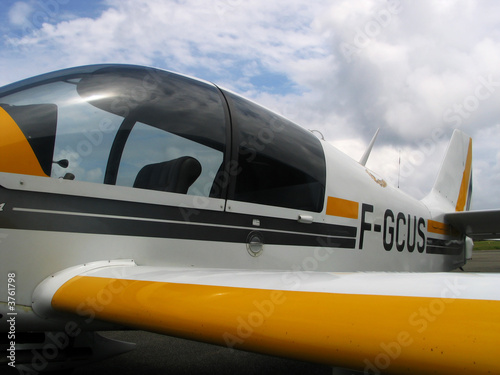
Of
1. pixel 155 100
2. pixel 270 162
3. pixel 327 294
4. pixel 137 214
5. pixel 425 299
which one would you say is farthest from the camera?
pixel 270 162

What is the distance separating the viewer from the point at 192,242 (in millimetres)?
2387

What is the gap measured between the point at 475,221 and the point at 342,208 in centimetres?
298

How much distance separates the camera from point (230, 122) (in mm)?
2680

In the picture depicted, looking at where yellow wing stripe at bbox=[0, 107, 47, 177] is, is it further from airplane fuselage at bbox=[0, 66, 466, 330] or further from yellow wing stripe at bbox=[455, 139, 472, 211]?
yellow wing stripe at bbox=[455, 139, 472, 211]

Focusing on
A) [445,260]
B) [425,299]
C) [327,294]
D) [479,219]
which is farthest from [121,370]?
[479,219]

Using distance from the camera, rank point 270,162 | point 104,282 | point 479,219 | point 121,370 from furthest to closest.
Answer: point 479,219, point 121,370, point 270,162, point 104,282

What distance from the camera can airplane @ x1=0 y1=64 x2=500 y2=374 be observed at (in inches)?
47.7

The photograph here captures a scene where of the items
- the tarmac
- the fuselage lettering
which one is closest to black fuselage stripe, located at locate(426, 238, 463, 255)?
the fuselage lettering

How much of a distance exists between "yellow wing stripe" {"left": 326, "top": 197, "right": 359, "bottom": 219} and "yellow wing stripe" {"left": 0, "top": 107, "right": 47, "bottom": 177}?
213cm

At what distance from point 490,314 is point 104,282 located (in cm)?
148

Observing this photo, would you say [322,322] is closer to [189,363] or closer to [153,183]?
[153,183]

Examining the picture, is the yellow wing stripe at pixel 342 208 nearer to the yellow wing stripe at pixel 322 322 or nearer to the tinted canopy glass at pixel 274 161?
the tinted canopy glass at pixel 274 161

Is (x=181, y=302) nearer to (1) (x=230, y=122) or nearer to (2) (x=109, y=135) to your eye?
(2) (x=109, y=135)

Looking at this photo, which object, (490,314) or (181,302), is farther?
(181,302)
